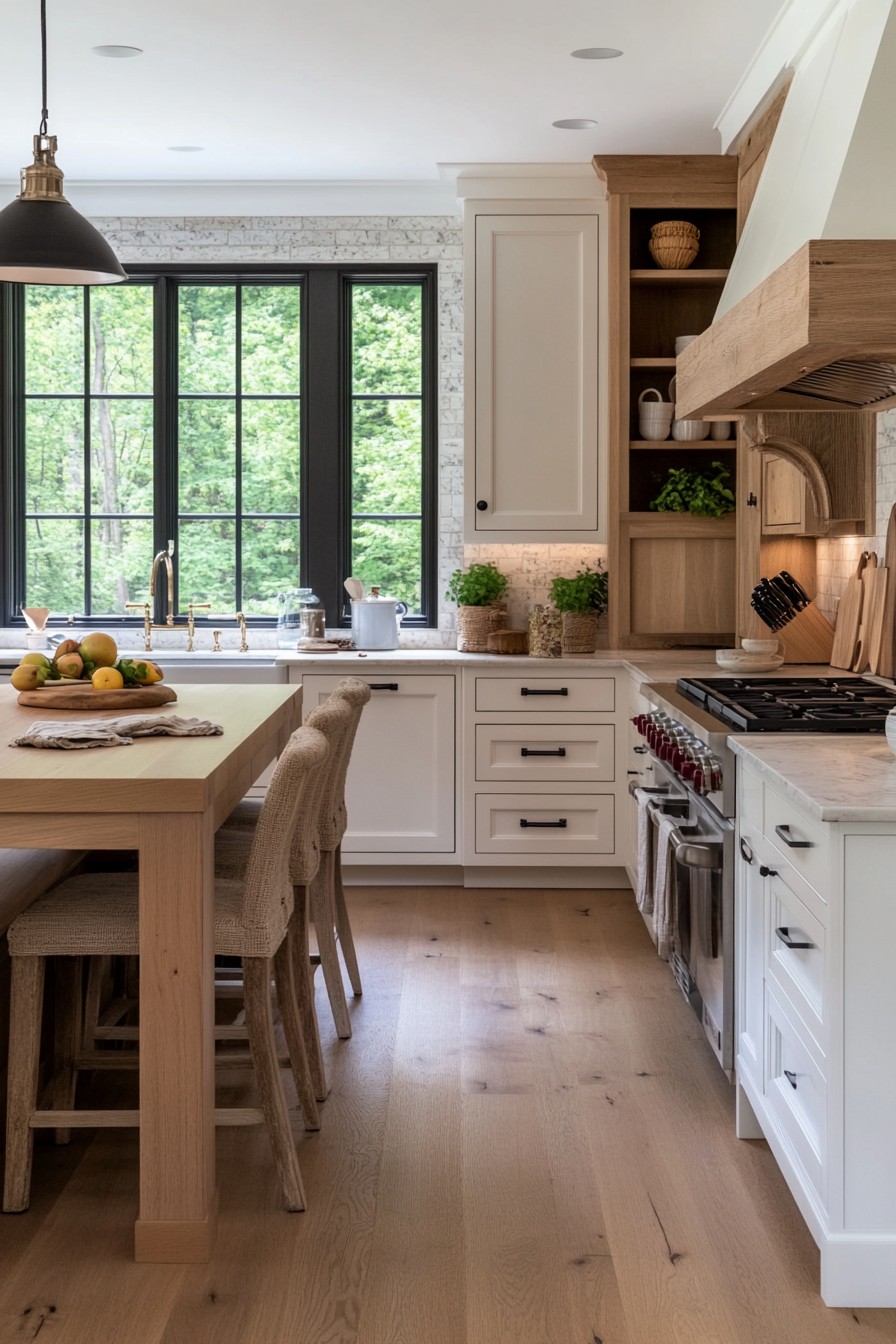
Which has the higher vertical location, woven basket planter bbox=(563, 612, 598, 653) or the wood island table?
woven basket planter bbox=(563, 612, 598, 653)

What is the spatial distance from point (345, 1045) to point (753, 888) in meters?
1.25

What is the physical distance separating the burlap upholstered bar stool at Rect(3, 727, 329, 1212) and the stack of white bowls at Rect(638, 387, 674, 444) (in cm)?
295

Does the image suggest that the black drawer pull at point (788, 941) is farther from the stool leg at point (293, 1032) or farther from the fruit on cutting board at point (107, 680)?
the fruit on cutting board at point (107, 680)

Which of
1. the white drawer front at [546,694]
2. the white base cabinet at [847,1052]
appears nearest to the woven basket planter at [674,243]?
the white drawer front at [546,694]

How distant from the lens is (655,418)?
5043 mm

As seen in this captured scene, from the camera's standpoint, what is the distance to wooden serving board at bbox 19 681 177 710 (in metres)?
3.25

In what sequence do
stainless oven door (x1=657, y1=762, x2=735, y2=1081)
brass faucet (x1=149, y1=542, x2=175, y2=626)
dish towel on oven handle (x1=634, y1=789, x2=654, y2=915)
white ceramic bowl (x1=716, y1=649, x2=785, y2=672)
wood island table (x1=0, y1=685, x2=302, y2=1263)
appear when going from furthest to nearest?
brass faucet (x1=149, y1=542, x2=175, y2=626), white ceramic bowl (x1=716, y1=649, x2=785, y2=672), dish towel on oven handle (x1=634, y1=789, x2=654, y2=915), stainless oven door (x1=657, y1=762, x2=735, y2=1081), wood island table (x1=0, y1=685, x2=302, y2=1263)

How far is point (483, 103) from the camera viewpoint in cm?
429

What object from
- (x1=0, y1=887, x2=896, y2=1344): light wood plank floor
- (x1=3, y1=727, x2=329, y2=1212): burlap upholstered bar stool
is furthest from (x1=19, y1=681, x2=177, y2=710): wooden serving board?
(x1=0, y1=887, x2=896, y2=1344): light wood plank floor

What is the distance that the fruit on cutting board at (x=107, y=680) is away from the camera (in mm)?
3348

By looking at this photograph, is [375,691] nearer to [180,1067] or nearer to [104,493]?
[104,493]

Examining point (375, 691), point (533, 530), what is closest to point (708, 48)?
point (533, 530)

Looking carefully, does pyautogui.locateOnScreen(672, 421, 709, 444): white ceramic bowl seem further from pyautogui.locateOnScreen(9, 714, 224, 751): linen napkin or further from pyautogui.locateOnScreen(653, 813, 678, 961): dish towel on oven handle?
pyautogui.locateOnScreen(9, 714, 224, 751): linen napkin

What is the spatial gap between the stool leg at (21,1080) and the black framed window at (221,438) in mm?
3339
